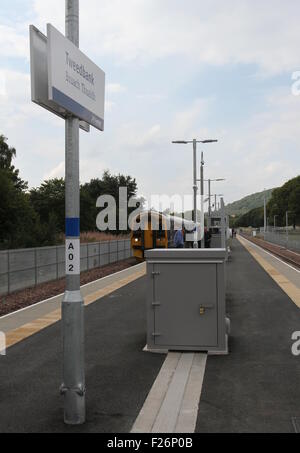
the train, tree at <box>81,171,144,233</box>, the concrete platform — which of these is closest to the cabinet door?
the concrete platform

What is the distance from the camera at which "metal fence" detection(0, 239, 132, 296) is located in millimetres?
14734

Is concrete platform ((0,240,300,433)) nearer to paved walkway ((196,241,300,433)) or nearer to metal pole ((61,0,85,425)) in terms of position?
paved walkway ((196,241,300,433))

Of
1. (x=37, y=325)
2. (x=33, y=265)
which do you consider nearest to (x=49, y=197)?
(x=33, y=265)

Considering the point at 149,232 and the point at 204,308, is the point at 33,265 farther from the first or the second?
the point at 149,232

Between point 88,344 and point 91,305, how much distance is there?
4131mm

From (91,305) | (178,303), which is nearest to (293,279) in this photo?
(91,305)

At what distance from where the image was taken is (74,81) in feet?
15.8

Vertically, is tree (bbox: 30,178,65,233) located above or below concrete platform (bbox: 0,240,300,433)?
above

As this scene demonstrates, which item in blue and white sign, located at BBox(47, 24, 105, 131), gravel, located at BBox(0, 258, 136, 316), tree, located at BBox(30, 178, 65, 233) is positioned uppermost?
tree, located at BBox(30, 178, 65, 233)

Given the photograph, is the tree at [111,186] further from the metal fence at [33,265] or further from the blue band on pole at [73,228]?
the blue band on pole at [73,228]

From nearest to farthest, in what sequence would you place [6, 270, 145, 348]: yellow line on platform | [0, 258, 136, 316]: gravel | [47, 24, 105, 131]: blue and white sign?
1. [47, 24, 105, 131]: blue and white sign
2. [6, 270, 145, 348]: yellow line on platform
3. [0, 258, 136, 316]: gravel

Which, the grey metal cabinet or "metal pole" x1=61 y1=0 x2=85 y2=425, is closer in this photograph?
"metal pole" x1=61 y1=0 x2=85 y2=425
